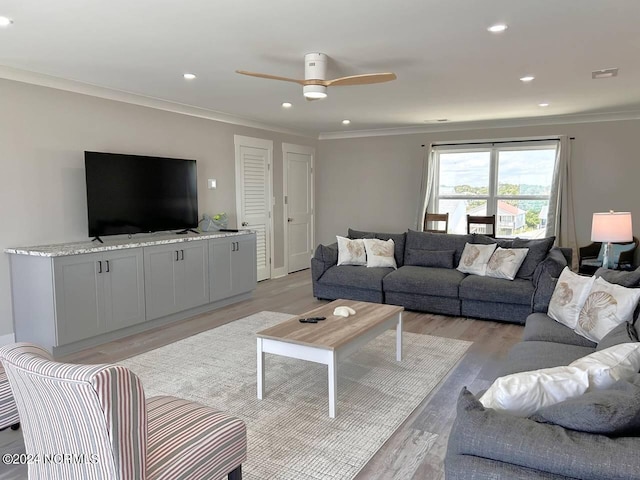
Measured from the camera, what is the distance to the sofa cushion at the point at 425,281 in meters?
4.99

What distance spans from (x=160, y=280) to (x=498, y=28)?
12.4 ft

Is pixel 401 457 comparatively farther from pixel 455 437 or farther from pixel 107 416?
pixel 107 416

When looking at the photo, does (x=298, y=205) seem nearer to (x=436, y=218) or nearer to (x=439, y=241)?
(x=436, y=218)

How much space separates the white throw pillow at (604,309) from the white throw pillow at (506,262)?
1853 millimetres

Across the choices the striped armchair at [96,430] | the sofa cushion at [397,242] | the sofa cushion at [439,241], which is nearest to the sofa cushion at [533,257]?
the sofa cushion at [439,241]

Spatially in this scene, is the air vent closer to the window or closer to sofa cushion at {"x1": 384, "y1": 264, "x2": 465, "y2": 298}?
sofa cushion at {"x1": 384, "y1": 264, "x2": 465, "y2": 298}

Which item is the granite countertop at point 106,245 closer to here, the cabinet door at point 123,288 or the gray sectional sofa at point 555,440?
the cabinet door at point 123,288

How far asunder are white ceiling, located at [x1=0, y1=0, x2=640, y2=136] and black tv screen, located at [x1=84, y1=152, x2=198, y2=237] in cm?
75

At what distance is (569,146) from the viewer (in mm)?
6520

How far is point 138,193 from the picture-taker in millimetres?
4777

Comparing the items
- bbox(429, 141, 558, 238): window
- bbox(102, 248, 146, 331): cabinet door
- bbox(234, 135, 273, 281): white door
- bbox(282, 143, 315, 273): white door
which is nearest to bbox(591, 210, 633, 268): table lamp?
bbox(429, 141, 558, 238): window

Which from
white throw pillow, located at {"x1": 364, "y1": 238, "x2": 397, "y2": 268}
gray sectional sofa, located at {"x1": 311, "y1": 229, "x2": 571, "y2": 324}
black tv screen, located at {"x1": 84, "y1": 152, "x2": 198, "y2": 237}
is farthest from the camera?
white throw pillow, located at {"x1": 364, "y1": 238, "x2": 397, "y2": 268}

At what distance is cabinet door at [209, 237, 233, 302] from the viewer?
5.32 meters

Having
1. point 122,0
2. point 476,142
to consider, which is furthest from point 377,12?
point 476,142
